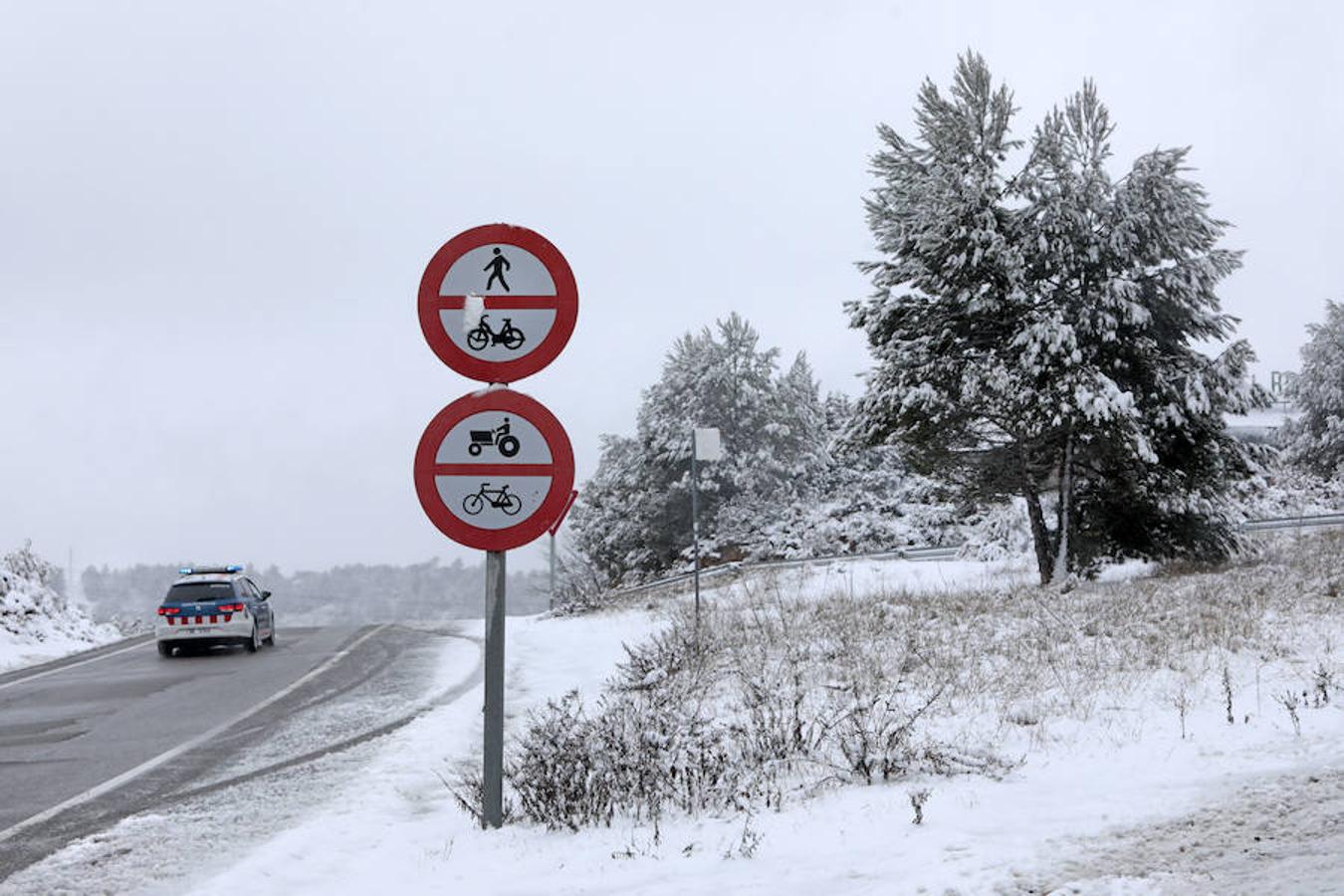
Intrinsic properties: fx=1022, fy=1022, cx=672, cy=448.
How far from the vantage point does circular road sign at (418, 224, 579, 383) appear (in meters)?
4.75

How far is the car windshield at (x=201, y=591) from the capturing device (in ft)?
Answer: 54.1

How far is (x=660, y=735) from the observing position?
5379 mm

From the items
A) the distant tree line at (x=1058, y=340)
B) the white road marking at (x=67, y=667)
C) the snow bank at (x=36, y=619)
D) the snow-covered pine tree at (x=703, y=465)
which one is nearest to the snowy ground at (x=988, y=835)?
the white road marking at (x=67, y=667)

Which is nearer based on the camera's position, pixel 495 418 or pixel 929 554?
pixel 495 418

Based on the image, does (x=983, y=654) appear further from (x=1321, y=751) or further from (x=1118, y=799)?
(x=1118, y=799)

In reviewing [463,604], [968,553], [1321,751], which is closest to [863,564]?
[968,553]

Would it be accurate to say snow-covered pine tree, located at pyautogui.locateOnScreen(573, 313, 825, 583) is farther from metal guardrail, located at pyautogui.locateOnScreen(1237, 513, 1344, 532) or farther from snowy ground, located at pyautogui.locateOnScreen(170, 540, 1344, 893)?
snowy ground, located at pyautogui.locateOnScreen(170, 540, 1344, 893)

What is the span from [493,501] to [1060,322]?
46.8 ft

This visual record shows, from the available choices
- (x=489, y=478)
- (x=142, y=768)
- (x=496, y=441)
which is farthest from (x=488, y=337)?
(x=142, y=768)

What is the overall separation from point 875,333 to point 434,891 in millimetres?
15654

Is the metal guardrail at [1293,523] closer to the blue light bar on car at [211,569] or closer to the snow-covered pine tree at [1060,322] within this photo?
the snow-covered pine tree at [1060,322]

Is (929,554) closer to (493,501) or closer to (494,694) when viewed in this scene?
(494,694)

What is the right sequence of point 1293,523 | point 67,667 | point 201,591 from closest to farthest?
point 67,667 < point 201,591 < point 1293,523

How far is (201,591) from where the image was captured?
54.3 feet
